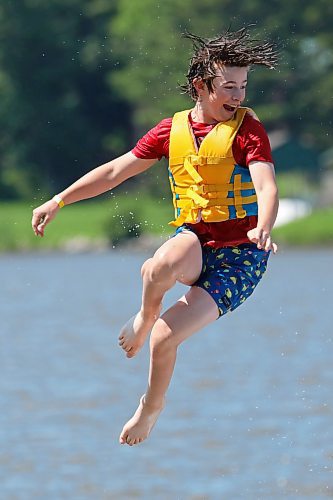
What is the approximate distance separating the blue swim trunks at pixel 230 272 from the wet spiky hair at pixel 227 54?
1029mm

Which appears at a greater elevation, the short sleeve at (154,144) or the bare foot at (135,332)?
the short sleeve at (154,144)

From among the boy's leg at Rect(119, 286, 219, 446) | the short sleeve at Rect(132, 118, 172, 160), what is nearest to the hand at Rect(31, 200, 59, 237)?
the short sleeve at Rect(132, 118, 172, 160)

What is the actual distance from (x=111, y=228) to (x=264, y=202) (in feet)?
190

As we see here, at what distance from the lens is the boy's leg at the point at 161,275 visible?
39.3 feet

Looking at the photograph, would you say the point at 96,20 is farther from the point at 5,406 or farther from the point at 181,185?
the point at 181,185

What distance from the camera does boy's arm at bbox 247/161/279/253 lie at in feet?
37.8

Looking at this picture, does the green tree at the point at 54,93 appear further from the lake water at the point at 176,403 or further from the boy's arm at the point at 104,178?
the boy's arm at the point at 104,178

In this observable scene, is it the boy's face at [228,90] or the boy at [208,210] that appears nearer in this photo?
the boy at [208,210]

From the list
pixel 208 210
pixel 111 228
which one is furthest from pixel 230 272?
pixel 111 228

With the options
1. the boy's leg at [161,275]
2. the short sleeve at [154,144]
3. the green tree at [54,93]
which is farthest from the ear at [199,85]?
the green tree at [54,93]

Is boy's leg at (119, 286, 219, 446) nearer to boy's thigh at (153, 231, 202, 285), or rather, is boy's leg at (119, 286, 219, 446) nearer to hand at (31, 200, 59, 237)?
boy's thigh at (153, 231, 202, 285)

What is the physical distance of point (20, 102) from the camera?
80.1m

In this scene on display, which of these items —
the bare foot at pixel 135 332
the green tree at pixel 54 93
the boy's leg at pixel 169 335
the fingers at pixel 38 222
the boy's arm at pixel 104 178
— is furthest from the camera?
the green tree at pixel 54 93

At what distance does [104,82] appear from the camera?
8175cm
